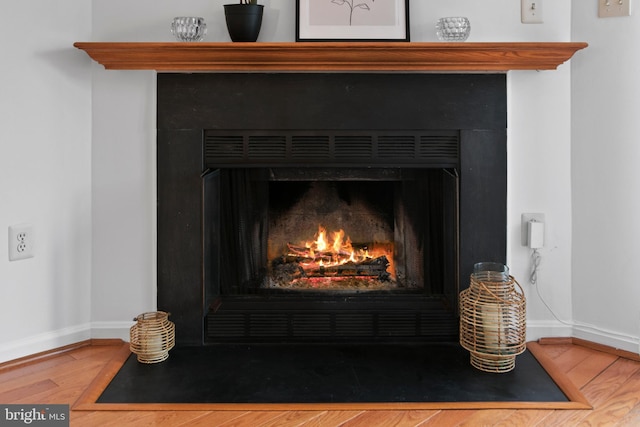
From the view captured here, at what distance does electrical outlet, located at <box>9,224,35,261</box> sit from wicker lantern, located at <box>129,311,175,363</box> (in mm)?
481

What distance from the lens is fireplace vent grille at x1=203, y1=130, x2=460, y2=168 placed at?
7.55ft

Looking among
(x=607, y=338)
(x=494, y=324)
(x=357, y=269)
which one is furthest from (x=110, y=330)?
(x=607, y=338)

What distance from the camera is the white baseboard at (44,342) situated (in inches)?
84.7

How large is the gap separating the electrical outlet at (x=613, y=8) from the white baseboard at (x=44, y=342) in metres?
2.40

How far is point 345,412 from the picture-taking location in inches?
70.4

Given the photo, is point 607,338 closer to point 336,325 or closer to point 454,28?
point 336,325

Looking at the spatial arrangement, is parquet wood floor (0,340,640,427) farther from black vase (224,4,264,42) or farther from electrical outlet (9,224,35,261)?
black vase (224,4,264,42)

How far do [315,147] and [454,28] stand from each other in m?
0.70

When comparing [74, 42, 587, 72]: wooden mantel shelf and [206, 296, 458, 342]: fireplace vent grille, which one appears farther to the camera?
[206, 296, 458, 342]: fireplace vent grille

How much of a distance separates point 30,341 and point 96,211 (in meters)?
0.55

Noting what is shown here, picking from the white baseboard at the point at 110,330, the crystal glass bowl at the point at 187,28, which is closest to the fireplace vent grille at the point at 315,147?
the crystal glass bowl at the point at 187,28

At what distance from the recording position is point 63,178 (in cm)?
228

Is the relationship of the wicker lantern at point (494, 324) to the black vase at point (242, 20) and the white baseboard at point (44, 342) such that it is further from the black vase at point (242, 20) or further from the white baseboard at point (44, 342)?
the white baseboard at point (44, 342)

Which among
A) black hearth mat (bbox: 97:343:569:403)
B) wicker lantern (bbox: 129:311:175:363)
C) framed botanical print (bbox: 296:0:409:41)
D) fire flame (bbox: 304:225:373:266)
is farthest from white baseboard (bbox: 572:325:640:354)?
wicker lantern (bbox: 129:311:175:363)
